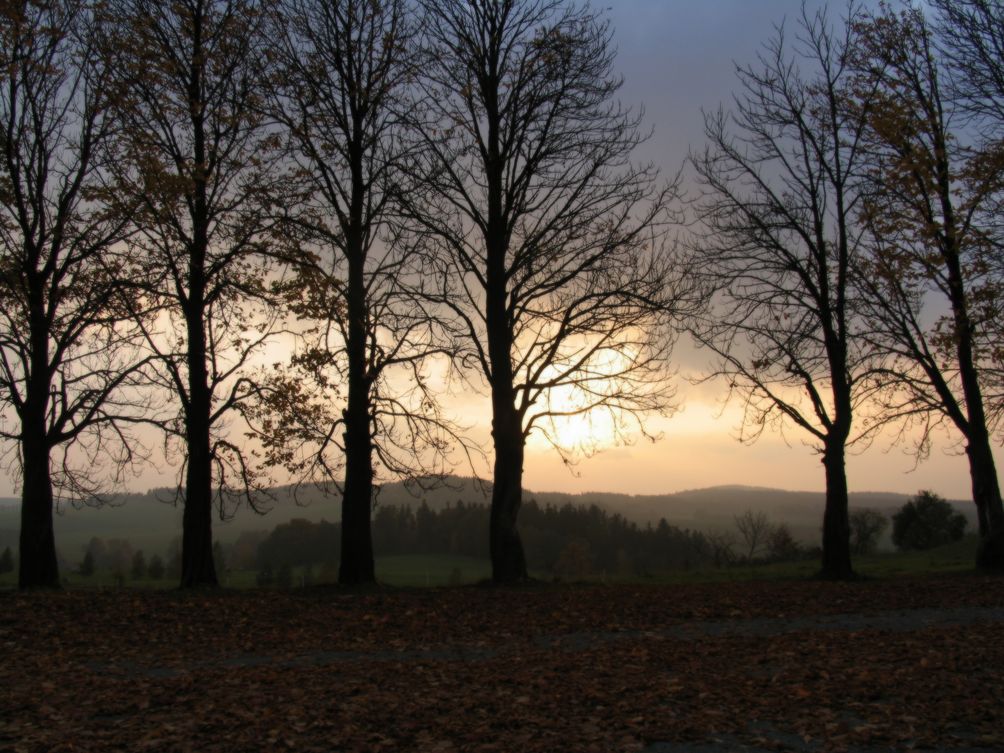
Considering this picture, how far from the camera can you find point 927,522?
53375 millimetres

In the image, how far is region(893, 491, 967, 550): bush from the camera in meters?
51.5

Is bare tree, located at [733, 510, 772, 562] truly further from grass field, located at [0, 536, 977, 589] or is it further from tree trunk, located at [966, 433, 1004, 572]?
tree trunk, located at [966, 433, 1004, 572]

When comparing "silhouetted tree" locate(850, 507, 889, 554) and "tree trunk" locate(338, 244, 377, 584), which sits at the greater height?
"tree trunk" locate(338, 244, 377, 584)

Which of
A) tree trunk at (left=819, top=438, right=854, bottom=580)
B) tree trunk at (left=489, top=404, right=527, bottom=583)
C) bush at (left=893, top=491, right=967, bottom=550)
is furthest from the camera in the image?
bush at (left=893, top=491, right=967, bottom=550)

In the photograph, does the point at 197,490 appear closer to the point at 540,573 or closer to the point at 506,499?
the point at 506,499

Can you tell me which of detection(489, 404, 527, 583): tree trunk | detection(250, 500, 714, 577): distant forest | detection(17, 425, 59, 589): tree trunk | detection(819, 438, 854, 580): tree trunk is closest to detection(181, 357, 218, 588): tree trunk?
detection(17, 425, 59, 589): tree trunk

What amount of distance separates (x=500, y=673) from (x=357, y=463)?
955 centimetres

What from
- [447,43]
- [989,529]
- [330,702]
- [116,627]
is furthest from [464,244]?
[989,529]

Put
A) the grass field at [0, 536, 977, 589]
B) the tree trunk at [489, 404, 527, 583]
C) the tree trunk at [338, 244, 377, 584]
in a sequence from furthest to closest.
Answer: the grass field at [0, 536, 977, 589] < the tree trunk at [489, 404, 527, 583] < the tree trunk at [338, 244, 377, 584]

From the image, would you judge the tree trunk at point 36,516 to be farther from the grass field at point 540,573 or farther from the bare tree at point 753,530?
the bare tree at point 753,530

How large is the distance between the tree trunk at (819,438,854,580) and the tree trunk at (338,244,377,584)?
11.7m

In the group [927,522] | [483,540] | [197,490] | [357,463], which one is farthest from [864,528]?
[197,490]

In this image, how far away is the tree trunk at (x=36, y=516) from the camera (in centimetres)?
1770

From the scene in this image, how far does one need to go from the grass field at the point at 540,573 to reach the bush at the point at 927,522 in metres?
16.9
